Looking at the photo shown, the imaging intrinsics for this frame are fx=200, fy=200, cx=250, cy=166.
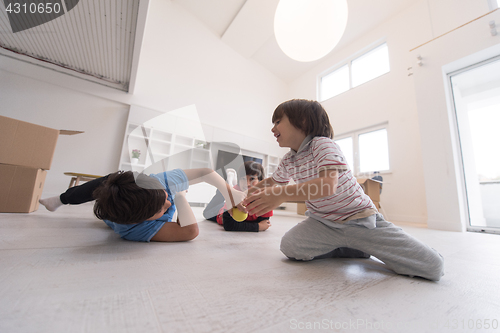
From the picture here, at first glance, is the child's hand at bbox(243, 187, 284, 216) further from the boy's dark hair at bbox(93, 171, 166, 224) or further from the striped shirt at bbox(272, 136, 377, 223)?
the boy's dark hair at bbox(93, 171, 166, 224)

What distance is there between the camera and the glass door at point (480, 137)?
1.84m

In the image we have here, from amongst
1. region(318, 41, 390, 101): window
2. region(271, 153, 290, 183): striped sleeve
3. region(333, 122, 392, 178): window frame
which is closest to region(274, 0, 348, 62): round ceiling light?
region(271, 153, 290, 183): striped sleeve

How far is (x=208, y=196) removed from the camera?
1.32m

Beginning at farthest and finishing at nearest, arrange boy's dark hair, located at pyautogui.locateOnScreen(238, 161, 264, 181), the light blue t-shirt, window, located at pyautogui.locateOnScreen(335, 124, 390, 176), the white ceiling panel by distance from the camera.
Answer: window, located at pyautogui.locateOnScreen(335, 124, 390, 176), boy's dark hair, located at pyautogui.locateOnScreen(238, 161, 264, 181), the white ceiling panel, the light blue t-shirt

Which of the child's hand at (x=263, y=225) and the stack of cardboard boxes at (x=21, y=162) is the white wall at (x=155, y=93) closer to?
the stack of cardboard boxes at (x=21, y=162)

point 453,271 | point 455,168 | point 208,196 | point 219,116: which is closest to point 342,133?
point 455,168

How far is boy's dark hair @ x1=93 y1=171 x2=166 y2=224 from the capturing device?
0.60 metres

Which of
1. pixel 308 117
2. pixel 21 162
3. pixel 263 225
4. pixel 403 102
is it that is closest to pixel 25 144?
pixel 21 162

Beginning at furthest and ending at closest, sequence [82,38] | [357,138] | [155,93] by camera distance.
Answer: [357,138]
[155,93]
[82,38]

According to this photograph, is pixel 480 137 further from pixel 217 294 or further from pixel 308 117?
pixel 217 294

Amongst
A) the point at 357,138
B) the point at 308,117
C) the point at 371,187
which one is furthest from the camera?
the point at 357,138

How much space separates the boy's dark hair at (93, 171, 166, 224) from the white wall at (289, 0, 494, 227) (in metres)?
2.57

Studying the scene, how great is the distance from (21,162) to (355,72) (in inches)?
179

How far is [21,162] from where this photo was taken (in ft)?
3.90
